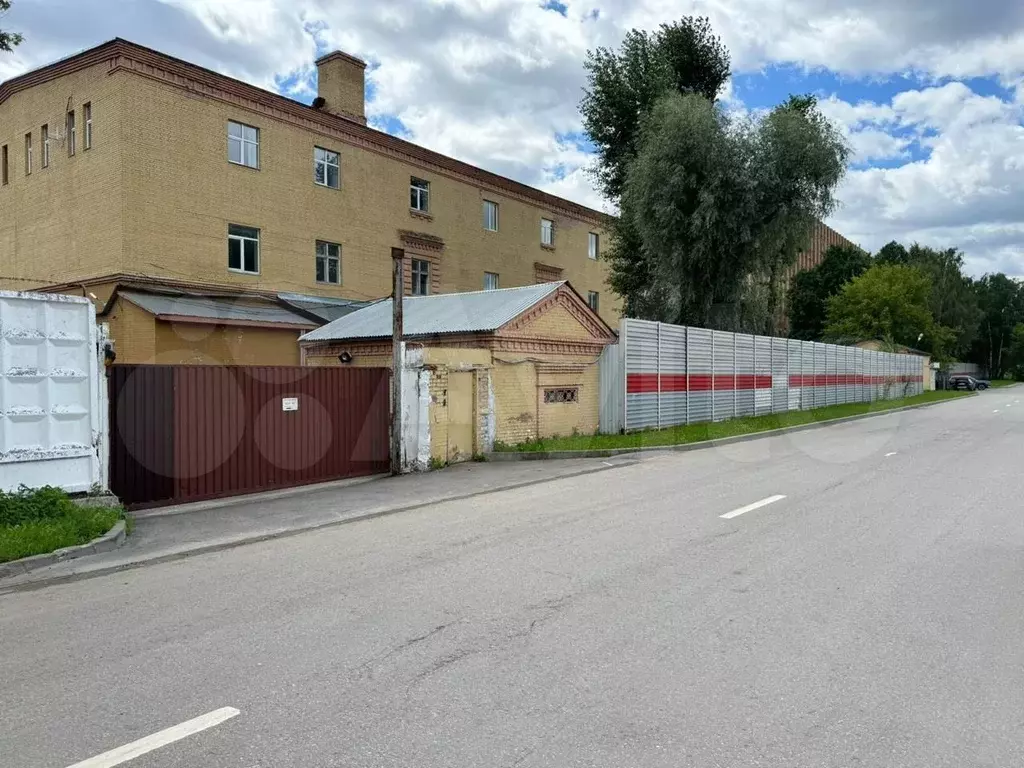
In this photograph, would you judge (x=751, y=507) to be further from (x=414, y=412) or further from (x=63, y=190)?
(x=63, y=190)

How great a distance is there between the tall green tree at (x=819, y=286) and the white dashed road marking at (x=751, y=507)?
6490 cm

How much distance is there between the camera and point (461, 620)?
17.1 feet

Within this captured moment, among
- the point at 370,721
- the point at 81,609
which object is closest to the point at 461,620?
the point at 370,721

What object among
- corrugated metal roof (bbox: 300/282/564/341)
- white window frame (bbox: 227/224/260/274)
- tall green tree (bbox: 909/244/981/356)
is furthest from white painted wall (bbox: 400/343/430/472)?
tall green tree (bbox: 909/244/981/356)

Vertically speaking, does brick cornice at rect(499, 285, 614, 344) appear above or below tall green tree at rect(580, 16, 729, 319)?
below

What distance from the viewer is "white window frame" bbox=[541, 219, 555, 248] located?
4149 cm

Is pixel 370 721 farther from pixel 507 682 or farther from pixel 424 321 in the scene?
pixel 424 321

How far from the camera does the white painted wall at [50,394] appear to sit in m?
8.56

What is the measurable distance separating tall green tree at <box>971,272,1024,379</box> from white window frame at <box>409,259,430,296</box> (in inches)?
3976

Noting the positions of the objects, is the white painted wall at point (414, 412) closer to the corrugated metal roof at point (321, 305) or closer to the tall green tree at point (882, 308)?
the corrugated metal roof at point (321, 305)

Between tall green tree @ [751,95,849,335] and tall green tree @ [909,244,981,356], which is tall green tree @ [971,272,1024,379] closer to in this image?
tall green tree @ [909,244,981,356]

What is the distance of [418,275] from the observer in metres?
33.3

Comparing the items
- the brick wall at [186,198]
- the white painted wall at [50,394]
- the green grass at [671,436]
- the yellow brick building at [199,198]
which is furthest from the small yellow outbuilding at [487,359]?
the brick wall at [186,198]

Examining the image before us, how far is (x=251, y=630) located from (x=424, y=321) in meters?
13.8
